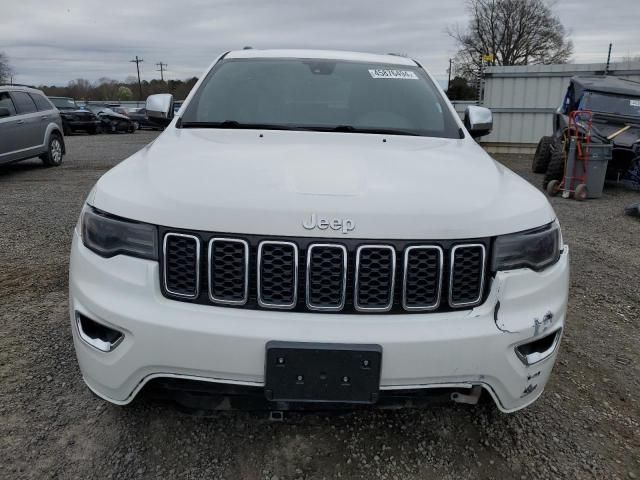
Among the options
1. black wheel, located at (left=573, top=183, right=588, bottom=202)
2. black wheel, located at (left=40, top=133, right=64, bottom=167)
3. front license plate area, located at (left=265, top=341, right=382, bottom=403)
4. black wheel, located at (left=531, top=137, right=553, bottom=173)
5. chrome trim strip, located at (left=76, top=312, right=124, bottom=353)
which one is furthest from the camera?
black wheel, located at (left=40, top=133, right=64, bottom=167)

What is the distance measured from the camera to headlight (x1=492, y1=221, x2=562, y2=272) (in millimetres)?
1896

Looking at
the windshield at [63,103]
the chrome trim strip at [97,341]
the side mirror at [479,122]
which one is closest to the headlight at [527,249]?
the chrome trim strip at [97,341]

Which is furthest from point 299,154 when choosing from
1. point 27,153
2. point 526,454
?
point 27,153

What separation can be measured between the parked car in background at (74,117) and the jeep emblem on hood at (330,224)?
2321cm

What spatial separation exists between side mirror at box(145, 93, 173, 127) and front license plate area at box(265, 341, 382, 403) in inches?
88.9

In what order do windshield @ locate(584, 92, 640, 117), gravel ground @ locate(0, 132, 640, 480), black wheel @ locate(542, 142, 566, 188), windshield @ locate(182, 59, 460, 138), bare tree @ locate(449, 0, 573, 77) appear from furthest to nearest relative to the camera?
bare tree @ locate(449, 0, 573, 77) → windshield @ locate(584, 92, 640, 117) → black wheel @ locate(542, 142, 566, 188) → windshield @ locate(182, 59, 460, 138) → gravel ground @ locate(0, 132, 640, 480)

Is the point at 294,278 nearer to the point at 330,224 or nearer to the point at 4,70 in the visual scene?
the point at 330,224

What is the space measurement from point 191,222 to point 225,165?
1.28 ft

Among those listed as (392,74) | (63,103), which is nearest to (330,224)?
(392,74)

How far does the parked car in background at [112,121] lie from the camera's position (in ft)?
79.5

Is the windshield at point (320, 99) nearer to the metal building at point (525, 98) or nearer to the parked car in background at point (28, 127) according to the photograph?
the parked car in background at point (28, 127)

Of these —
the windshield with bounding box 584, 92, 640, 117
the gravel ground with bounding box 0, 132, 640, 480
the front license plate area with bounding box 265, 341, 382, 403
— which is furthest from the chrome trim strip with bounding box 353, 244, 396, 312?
the windshield with bounding box 584, 92, 640, 117

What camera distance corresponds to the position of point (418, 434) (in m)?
2.36

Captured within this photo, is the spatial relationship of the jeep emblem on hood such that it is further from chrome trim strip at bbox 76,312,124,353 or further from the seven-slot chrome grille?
chrome trim strip at bbox 76,312,124,353
